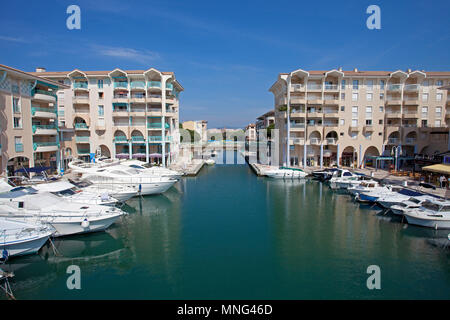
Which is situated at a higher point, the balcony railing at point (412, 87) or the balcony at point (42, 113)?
the balcony railing at point (412, 87)

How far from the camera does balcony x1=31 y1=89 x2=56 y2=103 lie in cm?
3350

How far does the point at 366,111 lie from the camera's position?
45156 mm

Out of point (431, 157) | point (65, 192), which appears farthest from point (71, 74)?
point (431, 157)

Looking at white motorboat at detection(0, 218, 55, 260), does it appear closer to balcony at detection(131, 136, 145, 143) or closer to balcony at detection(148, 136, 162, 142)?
balcony at detection(131, 136, 145, 143)

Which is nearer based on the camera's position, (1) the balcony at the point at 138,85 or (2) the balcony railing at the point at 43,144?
(2) the balcony railing at the point at 43,144

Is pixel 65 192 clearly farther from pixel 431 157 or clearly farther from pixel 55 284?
pixel 431 157

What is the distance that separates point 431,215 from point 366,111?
93.6 feet

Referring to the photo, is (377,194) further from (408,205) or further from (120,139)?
(120,139)

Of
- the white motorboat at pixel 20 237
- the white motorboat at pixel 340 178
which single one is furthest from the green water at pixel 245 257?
the white motorboat at pixel 340 178

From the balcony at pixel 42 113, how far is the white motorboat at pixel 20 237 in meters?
21.5

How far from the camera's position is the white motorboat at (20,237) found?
1492cm

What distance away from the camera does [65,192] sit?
870 inches

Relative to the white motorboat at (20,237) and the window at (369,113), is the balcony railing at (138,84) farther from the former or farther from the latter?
the window at (369,113)

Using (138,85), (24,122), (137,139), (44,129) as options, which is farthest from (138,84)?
(24,122)
